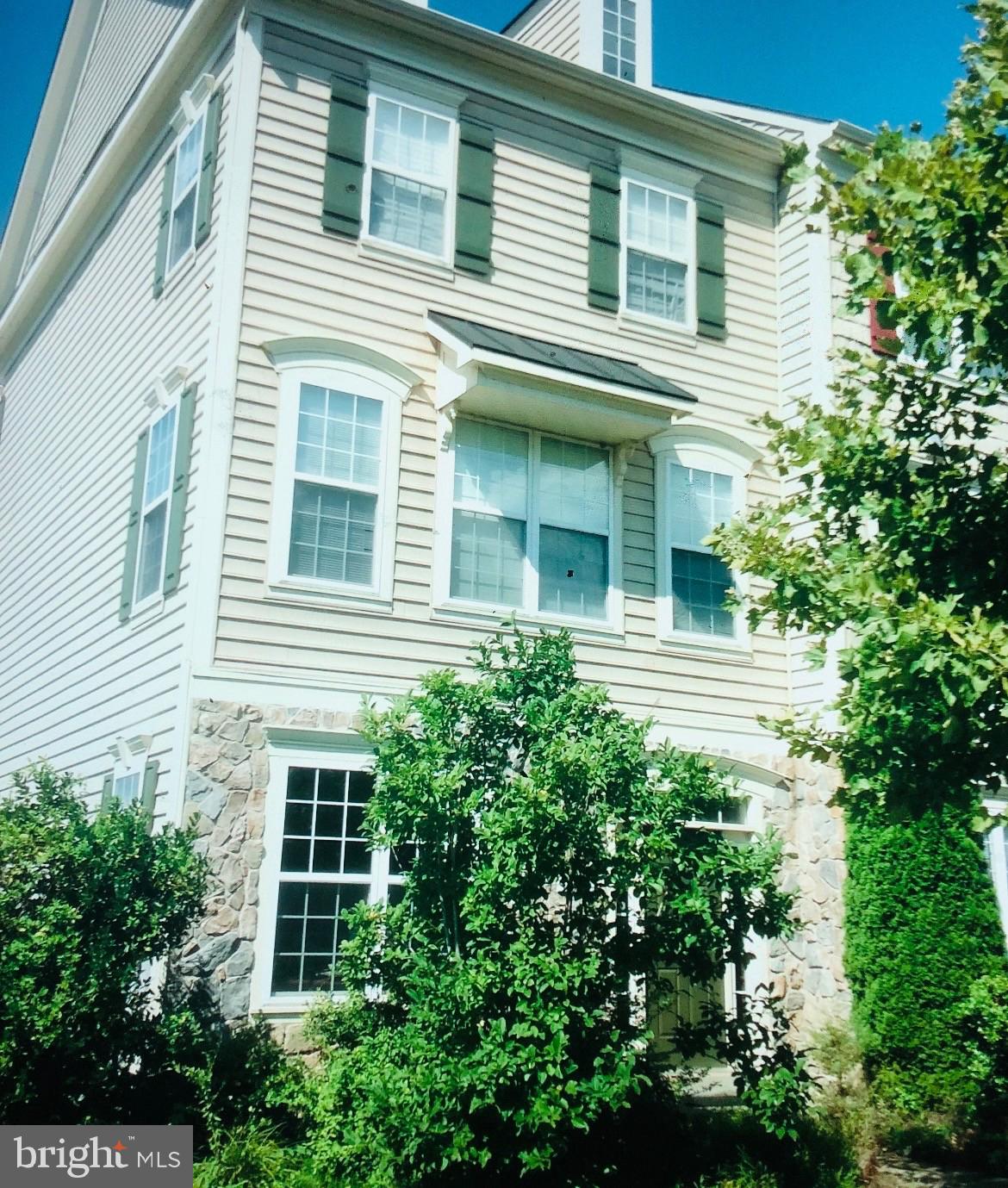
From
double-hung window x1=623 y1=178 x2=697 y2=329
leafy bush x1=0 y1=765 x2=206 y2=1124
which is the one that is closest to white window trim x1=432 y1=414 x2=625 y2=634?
double-hung window x1=623 y1=178 x2=697 y2=329

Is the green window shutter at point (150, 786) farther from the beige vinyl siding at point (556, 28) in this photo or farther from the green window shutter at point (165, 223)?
the beige vinyl siding at point (556, 28)

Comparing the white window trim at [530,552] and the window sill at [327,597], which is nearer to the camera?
the window sill at [327,597]

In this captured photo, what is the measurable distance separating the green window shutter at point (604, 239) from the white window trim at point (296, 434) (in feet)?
8.07

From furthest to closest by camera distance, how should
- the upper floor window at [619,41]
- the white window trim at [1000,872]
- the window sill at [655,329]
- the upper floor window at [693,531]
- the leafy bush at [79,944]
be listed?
the upper floor window at [619,41]
the white window trim at [1000,872]
the window sill at [655,329]
the upper floor window at [693,531]
the leafy bush at [79,944]

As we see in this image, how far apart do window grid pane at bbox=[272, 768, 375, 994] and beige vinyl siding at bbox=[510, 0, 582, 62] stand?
8.11 m

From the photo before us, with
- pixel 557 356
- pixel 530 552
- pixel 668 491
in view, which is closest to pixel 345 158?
pixel 557 356

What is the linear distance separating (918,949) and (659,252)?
7.19 m

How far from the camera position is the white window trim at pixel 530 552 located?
10.0 m

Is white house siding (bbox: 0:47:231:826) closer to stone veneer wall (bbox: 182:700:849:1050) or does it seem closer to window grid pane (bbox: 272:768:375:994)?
stone veneer wall (bbox: 182:700:849:1050)

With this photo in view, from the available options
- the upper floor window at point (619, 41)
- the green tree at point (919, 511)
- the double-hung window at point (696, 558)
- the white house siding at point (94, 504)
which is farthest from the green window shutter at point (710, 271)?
the white house siding at point (94, 504)

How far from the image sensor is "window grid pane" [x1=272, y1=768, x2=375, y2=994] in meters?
8.59

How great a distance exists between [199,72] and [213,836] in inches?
288

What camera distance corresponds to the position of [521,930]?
636 cm

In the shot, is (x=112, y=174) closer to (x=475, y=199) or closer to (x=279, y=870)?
(x=475, y=199)
